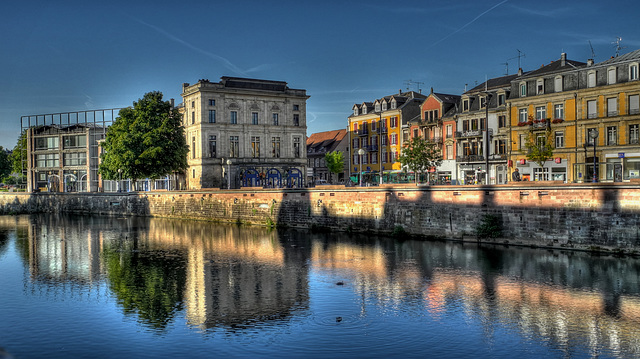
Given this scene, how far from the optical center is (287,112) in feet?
274

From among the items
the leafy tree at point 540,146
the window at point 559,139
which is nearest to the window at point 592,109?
the window at point 559,139

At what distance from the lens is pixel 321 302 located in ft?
72.8

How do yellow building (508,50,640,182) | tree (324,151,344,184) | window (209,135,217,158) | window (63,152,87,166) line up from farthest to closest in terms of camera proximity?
1. window (63,152,87,166)
2. tree (324,151,344,184)
3. window (209,135,217,158)
4. yellow building (508,50,640,182)

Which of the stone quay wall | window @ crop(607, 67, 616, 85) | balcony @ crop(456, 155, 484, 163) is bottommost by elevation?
the stone quay wall

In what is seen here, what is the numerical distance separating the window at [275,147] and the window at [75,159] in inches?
1438

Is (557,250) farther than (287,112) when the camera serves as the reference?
No

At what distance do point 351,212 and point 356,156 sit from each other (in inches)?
1799

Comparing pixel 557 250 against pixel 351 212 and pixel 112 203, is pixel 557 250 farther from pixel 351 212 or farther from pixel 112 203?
pixel 112 203

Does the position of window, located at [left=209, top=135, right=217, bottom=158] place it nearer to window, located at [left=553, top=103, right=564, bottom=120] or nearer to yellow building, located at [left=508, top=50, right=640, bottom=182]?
yellow building, located at [left=508, top=50, right=640, bottom=182]

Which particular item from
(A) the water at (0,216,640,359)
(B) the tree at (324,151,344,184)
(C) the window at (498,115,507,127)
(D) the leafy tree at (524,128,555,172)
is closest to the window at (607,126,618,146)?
(D) the leafy tree at (524,128,555,172)

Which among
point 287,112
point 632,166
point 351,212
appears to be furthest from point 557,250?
point 287,112

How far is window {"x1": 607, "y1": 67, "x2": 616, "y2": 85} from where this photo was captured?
5325 centimetres

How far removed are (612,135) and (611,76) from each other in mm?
5376

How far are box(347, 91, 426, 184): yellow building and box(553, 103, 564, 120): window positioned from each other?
78.8 feet
